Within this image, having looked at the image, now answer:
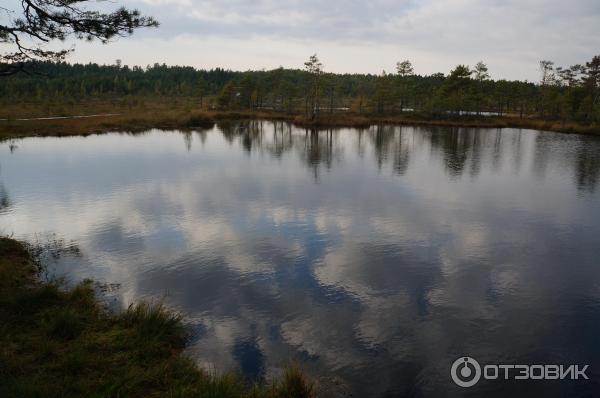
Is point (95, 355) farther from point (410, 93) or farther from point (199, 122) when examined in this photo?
point (410, 93)

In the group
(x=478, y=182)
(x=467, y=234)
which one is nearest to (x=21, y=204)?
(x=467, y=234)

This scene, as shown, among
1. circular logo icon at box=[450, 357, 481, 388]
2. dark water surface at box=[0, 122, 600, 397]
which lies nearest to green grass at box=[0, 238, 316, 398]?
dark water surface at box=[0, 122, 600, 397]

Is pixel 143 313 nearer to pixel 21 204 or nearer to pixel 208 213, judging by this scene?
pixel 208 213

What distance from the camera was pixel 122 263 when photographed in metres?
15.8

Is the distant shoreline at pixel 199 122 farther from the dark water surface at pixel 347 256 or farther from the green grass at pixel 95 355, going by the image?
the green grass at pixel 95 355

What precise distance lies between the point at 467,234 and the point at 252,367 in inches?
542

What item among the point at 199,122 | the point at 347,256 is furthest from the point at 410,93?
the point at 347,256

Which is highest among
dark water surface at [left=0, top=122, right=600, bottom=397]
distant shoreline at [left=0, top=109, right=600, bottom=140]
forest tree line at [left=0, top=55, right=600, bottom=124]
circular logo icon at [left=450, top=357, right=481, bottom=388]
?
forest tree line at [left=0, top=55, right=600, bottom=124]

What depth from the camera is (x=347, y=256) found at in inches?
666

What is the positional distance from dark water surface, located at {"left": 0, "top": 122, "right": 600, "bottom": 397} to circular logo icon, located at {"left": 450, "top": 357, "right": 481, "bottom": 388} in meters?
0.19

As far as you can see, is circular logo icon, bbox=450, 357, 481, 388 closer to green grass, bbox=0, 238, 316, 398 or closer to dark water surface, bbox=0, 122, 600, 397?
dark water surface, bbox=0, 122, 600, 397

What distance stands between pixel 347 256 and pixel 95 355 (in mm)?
10327

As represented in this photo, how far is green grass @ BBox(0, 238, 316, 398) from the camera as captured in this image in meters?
7.42

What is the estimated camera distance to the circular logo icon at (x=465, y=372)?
32.3 feet
